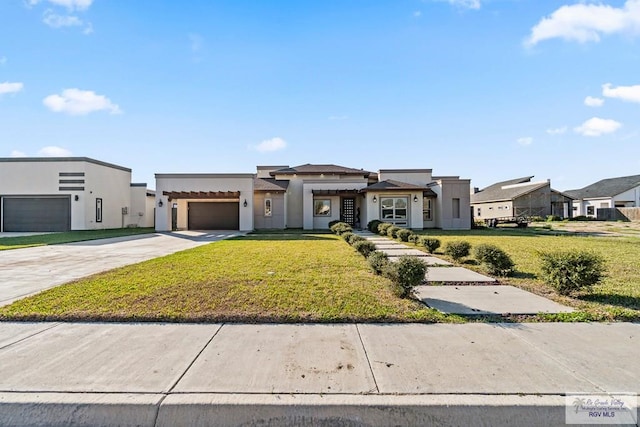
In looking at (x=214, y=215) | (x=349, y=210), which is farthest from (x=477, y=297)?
(x=214, y=215)

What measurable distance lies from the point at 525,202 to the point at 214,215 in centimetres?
3836

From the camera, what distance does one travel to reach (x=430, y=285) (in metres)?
6.52

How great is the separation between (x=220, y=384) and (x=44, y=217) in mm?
28917

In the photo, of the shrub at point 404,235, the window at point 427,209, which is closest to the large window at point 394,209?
the window at point 427,209

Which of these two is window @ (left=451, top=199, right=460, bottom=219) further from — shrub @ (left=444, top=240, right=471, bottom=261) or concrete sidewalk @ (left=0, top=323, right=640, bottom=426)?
concrete sidewalk @ (left=0, top=323, right=640, bottom=426)

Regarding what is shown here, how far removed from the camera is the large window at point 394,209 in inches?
921

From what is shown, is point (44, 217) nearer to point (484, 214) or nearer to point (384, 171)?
point (384, 171)

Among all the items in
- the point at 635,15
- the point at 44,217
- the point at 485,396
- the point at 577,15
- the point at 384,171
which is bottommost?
the point at 485,396

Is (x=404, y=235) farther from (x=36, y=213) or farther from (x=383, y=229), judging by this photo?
(x=36, y=213)

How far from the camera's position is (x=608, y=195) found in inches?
1767

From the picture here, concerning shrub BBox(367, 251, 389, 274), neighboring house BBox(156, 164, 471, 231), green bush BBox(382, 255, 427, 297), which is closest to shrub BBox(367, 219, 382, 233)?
neighboring house BBox(156, 164, 471, 231)

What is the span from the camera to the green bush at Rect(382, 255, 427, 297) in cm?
538

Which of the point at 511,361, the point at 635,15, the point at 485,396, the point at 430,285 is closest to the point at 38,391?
the point at 485,396

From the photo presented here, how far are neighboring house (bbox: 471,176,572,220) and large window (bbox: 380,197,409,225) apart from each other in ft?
79.3
